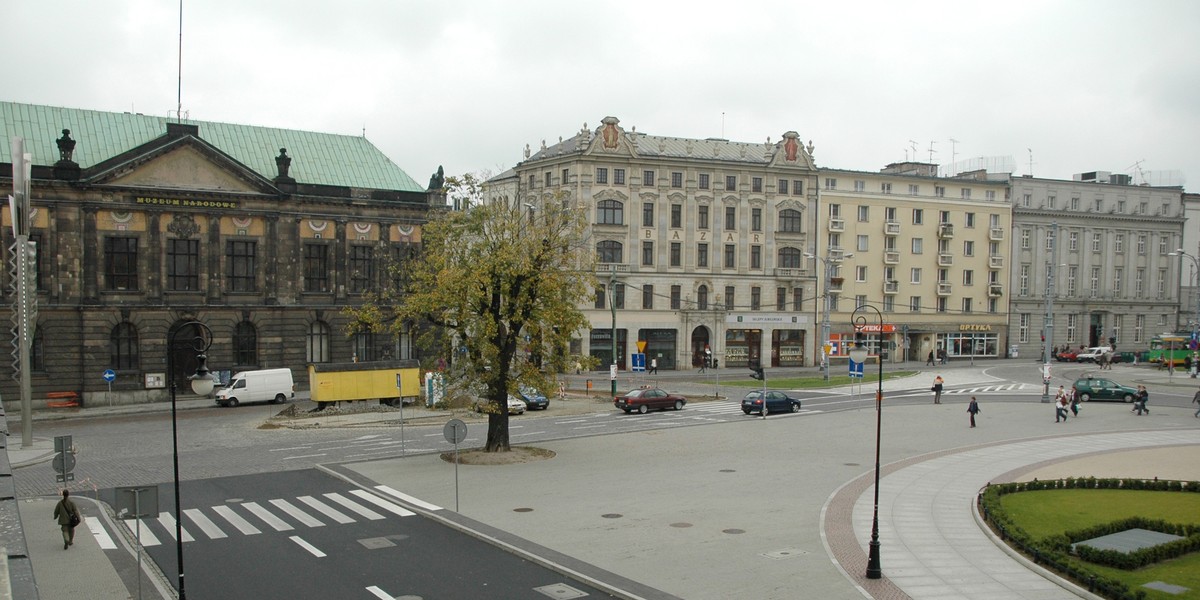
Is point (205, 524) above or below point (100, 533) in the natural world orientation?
above

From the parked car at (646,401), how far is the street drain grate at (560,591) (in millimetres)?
31820

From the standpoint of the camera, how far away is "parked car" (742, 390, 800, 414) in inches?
1950

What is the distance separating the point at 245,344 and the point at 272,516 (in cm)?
3926

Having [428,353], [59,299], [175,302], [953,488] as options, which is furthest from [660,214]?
[953,488]

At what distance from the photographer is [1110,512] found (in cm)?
2481

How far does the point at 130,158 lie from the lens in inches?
2238

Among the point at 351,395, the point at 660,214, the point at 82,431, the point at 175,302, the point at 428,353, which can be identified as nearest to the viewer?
the point at 82,431

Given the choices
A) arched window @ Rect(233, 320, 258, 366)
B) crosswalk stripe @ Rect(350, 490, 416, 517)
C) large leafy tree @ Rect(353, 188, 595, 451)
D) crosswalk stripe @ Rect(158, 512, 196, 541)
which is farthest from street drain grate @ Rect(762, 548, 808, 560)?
arched window @ Rect(233, 320, 258, 366)

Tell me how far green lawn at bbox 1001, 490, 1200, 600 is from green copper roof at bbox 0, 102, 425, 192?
5195 cm

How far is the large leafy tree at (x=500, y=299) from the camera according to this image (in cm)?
3288

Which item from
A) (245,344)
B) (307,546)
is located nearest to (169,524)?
(307,546)

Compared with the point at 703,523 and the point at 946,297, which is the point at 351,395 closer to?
the point at 703,523

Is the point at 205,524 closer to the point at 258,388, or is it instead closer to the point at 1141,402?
the point at 258,388

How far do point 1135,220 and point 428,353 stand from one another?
79730 mm
